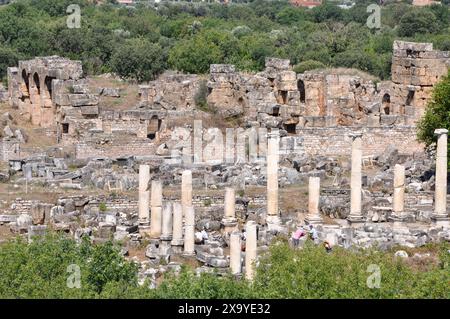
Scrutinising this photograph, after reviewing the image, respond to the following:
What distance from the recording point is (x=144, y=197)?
3978 centimetres

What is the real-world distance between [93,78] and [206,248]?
2809cm

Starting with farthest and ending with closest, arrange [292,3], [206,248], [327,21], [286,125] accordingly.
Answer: [292,3]
[327,21]
[286,125]
[206,248]

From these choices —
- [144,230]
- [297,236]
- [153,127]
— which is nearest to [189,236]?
[144,230]

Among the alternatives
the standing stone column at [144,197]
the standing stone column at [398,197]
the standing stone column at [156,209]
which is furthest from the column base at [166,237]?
the standing stone column at [398,197]

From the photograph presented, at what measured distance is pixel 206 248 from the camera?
123ft

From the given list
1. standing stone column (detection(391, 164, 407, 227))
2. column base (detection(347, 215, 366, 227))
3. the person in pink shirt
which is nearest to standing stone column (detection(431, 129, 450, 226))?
standing stone column (detection(391, 164, 407, 227))

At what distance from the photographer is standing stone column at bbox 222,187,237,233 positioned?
39.4 m

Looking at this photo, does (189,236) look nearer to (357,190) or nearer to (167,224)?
(167,224)

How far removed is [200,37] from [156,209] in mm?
41046

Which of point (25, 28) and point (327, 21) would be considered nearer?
point (25, 28)

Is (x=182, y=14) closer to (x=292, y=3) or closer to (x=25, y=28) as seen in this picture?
(x=292, y=3)

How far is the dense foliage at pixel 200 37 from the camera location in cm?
7181

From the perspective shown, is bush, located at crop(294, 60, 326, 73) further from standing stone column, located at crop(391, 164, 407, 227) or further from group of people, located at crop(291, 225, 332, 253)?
group of people, located at crop(291, 225, 332, 253)

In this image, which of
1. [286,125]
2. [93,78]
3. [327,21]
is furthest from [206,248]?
[327,21]
